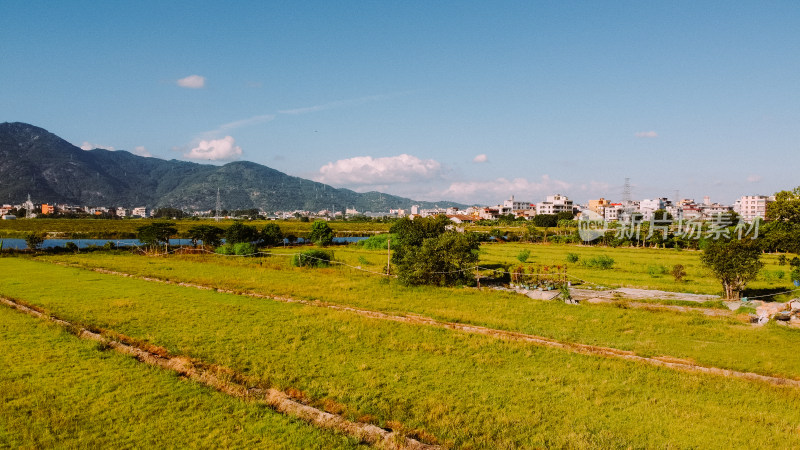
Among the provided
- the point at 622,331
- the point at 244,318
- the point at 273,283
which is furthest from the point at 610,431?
the point at 273,283

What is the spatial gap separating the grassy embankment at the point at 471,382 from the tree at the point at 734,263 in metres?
5.51

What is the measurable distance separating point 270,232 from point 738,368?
50.4 m

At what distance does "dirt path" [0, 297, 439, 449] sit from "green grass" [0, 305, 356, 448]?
240 millimetres

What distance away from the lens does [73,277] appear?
24594mm

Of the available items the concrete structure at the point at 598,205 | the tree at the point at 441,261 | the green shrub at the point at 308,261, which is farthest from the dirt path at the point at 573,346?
the concrete structure at the point at 598,205

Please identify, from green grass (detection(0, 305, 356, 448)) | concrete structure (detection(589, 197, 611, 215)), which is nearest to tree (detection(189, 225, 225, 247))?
green grass (detection(0, 305, 356, 448))

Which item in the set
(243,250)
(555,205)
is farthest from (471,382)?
(555,205)

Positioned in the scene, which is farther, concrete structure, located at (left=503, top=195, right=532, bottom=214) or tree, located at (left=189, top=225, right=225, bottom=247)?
concrete structure, located at (left=503, top=195, right=532, bottom=214)

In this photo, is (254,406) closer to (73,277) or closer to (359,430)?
(359,430)

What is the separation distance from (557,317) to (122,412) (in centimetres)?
1333

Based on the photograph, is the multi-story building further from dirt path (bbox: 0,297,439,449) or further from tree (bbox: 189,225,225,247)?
dirt path (bbox: 0,297,439,449)

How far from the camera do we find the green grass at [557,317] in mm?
11953

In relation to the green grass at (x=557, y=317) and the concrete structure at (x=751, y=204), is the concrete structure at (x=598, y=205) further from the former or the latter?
the green grass at (x=557, y=317)

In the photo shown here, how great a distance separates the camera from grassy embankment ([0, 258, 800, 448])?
23.5 feet
